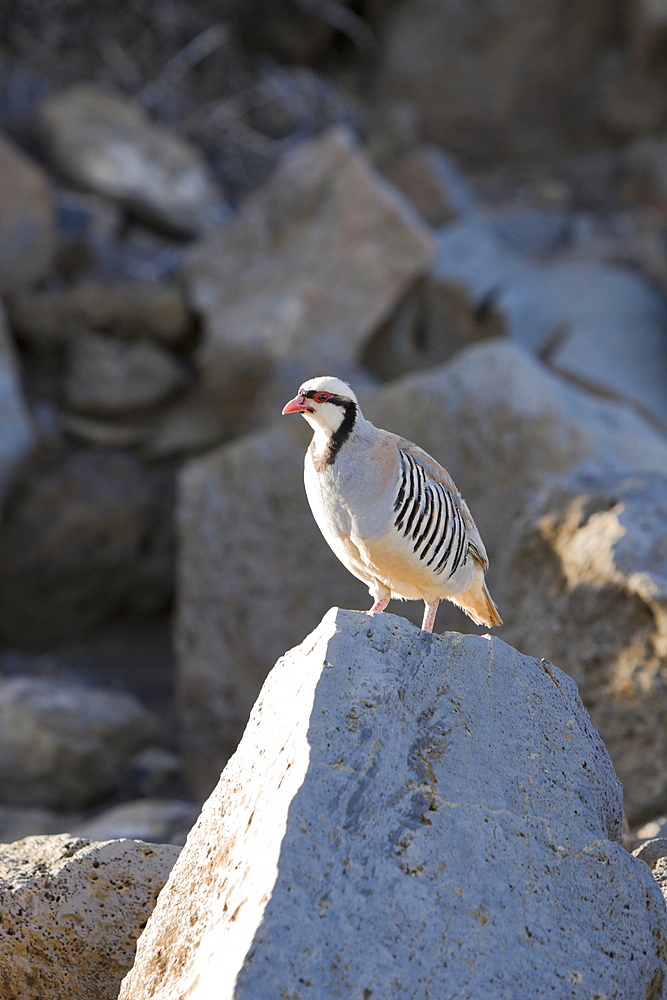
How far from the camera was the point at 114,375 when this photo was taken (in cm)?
1016

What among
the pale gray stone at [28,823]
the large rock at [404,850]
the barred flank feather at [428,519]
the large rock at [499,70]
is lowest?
the pale gray stone at [28,823]

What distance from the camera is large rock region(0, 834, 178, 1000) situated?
279 cm

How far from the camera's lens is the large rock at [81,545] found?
932cm

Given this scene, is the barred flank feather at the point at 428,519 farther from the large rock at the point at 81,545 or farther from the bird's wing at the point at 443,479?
the large rock at the point at 81,545

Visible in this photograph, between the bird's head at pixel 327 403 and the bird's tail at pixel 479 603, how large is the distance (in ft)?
2.85

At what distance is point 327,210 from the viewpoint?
380 inches

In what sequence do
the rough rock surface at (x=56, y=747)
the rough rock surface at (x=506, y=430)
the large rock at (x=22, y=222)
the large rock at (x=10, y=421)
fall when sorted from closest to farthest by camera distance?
the rough rock surface at (x=506, y=430), the rough rock surface at (x=56, y=747), the large rock at (x=10, y=421), the large rock at (x=22, y=222)

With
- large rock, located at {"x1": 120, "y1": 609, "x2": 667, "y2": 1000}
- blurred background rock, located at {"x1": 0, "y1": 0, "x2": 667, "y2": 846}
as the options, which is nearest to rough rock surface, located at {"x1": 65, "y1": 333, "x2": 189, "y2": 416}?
blurred background rock, located at {"x1": 0, "y1": 0, "x2": 667, "y2": 846}

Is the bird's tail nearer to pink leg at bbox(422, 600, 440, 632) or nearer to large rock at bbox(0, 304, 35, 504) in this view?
pink leg at bbox(422, 600, 440, 632)

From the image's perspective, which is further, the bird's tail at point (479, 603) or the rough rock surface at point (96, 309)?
the rough rock surface at point (96, 309)

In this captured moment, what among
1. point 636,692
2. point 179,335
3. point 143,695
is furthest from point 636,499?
point 179,335

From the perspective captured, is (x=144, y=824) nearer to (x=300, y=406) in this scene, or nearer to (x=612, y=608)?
(x=612, y=608)

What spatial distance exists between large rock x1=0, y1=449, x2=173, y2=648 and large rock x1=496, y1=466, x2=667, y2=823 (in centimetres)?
582

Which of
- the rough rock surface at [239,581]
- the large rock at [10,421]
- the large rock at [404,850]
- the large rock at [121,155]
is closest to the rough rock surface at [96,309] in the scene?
the large rock at [10,421]
